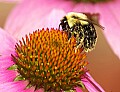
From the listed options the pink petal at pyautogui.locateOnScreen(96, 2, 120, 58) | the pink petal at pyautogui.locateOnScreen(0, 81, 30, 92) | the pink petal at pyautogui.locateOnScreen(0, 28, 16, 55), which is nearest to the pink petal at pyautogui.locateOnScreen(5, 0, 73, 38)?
the pink petal at pyautogui.locateOnScreen(96, 2, 120, 58)

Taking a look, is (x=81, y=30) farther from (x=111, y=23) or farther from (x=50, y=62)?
(x=111, y=23)

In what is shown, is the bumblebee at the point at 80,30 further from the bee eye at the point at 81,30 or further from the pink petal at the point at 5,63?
the pink petal at the point at 5,63

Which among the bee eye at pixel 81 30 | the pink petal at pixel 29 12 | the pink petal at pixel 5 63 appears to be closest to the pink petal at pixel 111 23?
the pink petal at pixel 29 12

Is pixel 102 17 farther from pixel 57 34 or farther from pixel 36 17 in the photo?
pixel 57 34

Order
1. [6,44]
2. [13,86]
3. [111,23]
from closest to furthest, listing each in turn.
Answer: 1. [13,86]
2. [6,44]
3. [111,23]

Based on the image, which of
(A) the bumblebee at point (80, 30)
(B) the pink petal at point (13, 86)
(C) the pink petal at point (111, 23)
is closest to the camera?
(B) the pink petal at point (13, 86)

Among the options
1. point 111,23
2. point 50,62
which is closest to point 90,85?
point 50,62
